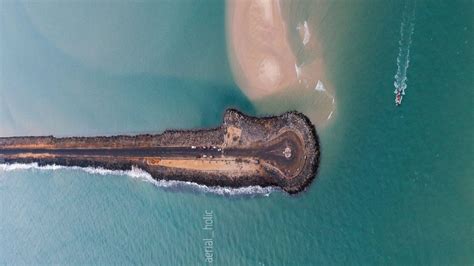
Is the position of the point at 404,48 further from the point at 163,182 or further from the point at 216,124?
the point at 163,182

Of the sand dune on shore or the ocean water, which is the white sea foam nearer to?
the sand dune on shore

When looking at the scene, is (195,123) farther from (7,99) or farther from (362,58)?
(7,99)

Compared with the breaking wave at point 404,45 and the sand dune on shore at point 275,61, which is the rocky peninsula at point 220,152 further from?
the breaking wave at point 404,45

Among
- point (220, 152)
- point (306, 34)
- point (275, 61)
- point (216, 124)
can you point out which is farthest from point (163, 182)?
point (306, 34)

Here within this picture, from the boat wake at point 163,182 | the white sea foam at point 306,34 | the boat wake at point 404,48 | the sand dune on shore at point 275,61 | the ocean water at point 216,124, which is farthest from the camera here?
the boat wake at point 163,182

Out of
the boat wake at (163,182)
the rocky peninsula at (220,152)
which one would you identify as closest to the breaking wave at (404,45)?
the rocky peninsula at (220,152)

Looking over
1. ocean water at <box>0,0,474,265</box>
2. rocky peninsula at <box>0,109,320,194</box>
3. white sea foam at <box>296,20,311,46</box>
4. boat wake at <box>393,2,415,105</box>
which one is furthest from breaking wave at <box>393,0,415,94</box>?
rocky peninsula at <box>0,109,320,194</box>
